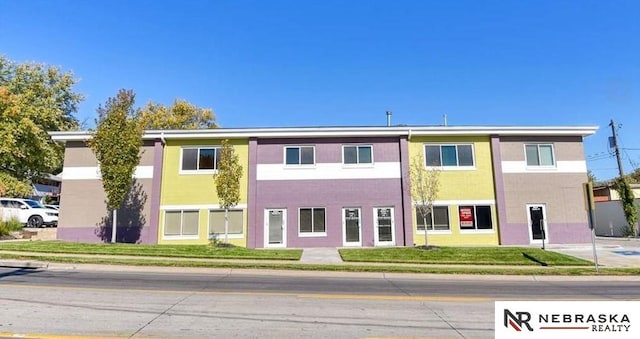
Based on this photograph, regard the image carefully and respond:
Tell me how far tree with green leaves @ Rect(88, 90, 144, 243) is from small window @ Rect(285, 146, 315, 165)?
300 inches

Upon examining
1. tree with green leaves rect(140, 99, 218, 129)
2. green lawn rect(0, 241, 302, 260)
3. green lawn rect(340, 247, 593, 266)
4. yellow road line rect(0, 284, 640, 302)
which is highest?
tree with green leaves rect(140, 99, 218, 129)

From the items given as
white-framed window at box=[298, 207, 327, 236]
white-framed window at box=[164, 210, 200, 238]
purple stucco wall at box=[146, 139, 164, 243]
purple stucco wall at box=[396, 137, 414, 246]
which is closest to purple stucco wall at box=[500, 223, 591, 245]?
purple stucco wall at box=[396, 137, 414, 246]

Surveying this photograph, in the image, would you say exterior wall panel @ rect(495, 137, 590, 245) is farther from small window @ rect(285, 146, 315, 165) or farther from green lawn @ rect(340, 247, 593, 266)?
small window @ rect(285, 146, 315, 165)

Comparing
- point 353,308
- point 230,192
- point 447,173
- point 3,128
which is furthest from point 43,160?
point 353,308

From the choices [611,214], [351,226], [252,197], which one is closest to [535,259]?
[351,226]

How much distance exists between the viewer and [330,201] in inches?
889

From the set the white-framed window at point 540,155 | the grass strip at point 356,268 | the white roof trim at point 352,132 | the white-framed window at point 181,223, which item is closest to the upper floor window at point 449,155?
the white roof trim at point 352,132

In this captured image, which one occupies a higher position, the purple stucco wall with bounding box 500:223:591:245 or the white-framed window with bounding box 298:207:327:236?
the white-framed window with bounding box 298:207:327:236

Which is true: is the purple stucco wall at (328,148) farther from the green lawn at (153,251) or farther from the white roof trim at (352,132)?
the green lawn at (153,251)

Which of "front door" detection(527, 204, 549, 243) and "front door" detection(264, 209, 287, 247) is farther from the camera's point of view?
"front door" detection(527, 204, 549, 243)

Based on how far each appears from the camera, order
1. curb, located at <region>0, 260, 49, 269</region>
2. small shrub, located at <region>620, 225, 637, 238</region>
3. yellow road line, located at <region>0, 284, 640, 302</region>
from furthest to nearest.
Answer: small shrub, located at <region>620, 225, 637, 238</region> → curb, located at <region>0, 260, 49, 269</region> → yellow road line, located at <region>0, 284, 640, 302</region>

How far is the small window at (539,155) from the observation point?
23.3 meters

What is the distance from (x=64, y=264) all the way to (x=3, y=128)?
21639mm

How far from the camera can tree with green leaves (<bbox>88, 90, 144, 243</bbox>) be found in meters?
20.4
